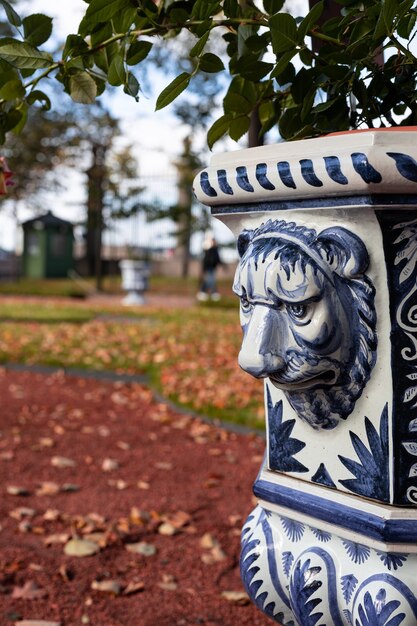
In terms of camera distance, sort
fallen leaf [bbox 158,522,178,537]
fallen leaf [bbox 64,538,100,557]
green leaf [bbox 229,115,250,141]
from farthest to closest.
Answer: fallen leaf [bbox 158,522,178,537] < fallen leaf [bbox 64,538,100,557] < green leaf [bbox 229,115,250,141]

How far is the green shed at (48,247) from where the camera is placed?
1089 inches

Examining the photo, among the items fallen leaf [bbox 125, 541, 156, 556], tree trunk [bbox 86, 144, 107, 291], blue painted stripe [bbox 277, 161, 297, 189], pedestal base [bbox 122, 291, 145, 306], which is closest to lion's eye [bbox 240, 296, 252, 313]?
blue painted stripe [bbox 277, 161, 297, 189]

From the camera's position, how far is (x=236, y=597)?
8.55 ft

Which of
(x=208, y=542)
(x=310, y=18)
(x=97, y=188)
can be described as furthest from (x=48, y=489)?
(x=97, y=188)

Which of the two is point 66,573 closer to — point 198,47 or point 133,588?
point 133,588

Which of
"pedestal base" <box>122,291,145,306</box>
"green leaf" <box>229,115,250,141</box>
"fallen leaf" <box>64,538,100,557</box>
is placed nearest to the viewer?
"green leaf" <box>229,115,250,141</box>

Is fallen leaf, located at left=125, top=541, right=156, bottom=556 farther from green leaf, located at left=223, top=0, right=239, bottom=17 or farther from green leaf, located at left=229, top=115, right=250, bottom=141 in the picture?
green leaf, located at left=223, top=0, right=239, bottom=17

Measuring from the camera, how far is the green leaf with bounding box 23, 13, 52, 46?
1.54 metres

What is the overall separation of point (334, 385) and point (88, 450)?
141 inches

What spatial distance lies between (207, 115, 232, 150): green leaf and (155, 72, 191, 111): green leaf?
0.19 meters

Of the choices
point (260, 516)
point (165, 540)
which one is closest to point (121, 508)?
point (165, 540)

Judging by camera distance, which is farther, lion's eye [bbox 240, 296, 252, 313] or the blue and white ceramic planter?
lion's eye [bbox 240, 296, 252, 313]

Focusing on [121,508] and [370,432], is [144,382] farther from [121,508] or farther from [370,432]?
[370,432]

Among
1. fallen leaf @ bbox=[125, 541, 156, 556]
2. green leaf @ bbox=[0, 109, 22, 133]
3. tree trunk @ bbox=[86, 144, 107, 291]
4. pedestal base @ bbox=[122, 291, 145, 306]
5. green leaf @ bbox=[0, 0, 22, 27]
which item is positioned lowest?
fallen leaf @ bbox=[125, 541, 156, 556]
